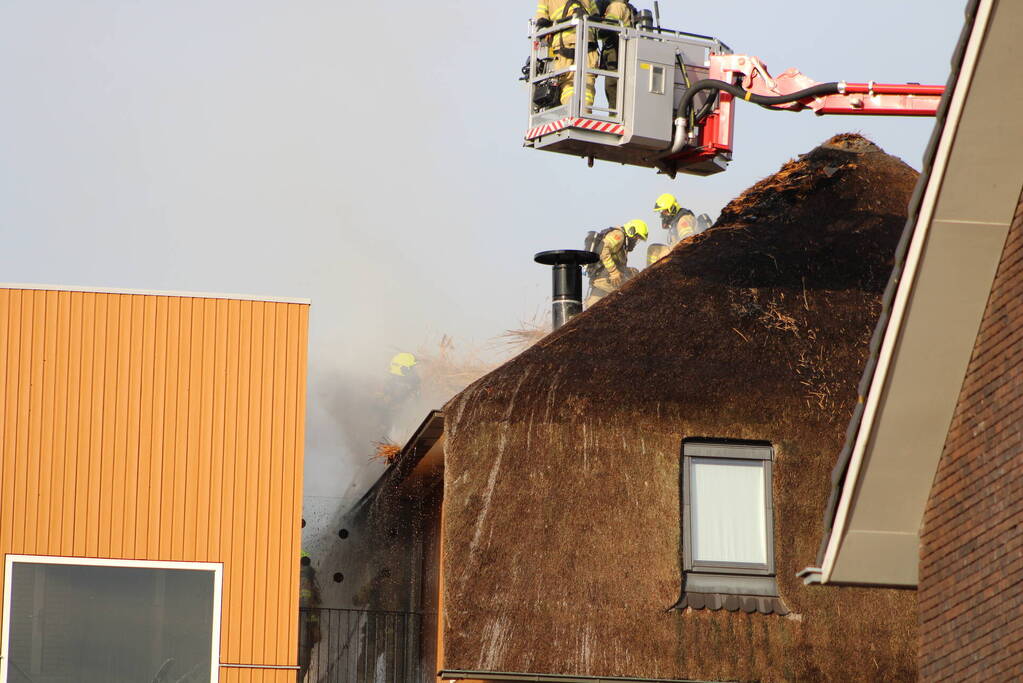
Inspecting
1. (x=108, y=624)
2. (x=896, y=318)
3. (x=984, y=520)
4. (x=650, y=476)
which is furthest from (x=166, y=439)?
(x=984, y=520)

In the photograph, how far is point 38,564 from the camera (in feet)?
47.1

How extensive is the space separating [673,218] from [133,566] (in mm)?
11101

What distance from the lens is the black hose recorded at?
13.8m

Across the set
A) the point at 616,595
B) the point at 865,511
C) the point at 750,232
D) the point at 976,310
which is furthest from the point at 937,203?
the point at 750,232

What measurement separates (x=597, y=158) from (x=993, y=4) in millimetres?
5503

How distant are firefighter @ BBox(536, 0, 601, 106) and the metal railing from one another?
7.44 m

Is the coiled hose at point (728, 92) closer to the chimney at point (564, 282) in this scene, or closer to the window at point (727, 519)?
the window at point (727, 519)

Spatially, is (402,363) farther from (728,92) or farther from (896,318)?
(896,318)

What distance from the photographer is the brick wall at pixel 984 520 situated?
8984mm

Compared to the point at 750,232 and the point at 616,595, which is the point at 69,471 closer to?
the point at 616,595

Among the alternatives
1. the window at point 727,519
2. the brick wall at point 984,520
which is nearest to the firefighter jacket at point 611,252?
the window at point 727,519

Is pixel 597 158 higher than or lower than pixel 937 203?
higher

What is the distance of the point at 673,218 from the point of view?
2342 centimetres

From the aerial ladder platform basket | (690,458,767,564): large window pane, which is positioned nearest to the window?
(690,458,767,564): large window pane
